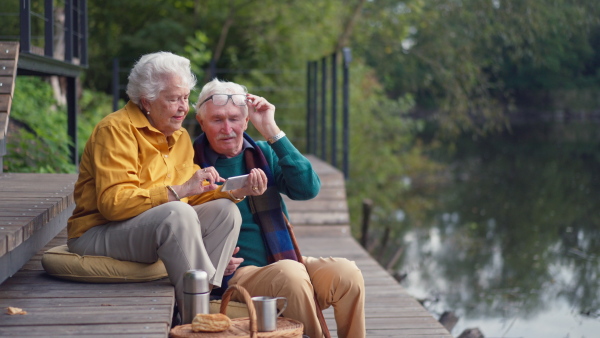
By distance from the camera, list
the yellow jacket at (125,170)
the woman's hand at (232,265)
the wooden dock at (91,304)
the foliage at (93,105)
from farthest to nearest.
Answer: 1. the foliage at (93,105)
2. the woman's hand at (232,265)
3. the yellow jacket at (125,170)
4. the wooden dock at (91,304)

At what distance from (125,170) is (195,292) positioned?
47 cm

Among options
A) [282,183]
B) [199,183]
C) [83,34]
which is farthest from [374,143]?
[199,183]

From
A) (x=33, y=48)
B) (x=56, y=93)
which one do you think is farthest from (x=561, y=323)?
(x=56, y=93)

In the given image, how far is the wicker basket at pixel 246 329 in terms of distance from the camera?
246 centimetres

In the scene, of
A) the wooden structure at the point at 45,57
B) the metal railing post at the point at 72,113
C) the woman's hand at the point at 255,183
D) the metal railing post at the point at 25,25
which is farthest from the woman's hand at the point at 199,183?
the metal railing post at the point at 72,113

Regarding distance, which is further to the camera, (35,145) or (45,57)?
(35,145)

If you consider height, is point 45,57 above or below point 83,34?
below

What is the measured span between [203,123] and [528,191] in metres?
13.8

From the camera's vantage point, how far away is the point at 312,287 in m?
2.91

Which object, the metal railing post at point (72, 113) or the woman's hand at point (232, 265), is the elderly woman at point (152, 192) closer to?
the woman's hand at point (232, 265)

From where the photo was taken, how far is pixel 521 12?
1253 cm

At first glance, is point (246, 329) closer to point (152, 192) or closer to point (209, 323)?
point (209, 323)

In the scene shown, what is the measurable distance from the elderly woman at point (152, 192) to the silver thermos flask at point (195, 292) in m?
0.13

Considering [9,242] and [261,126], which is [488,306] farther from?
[9,242]
